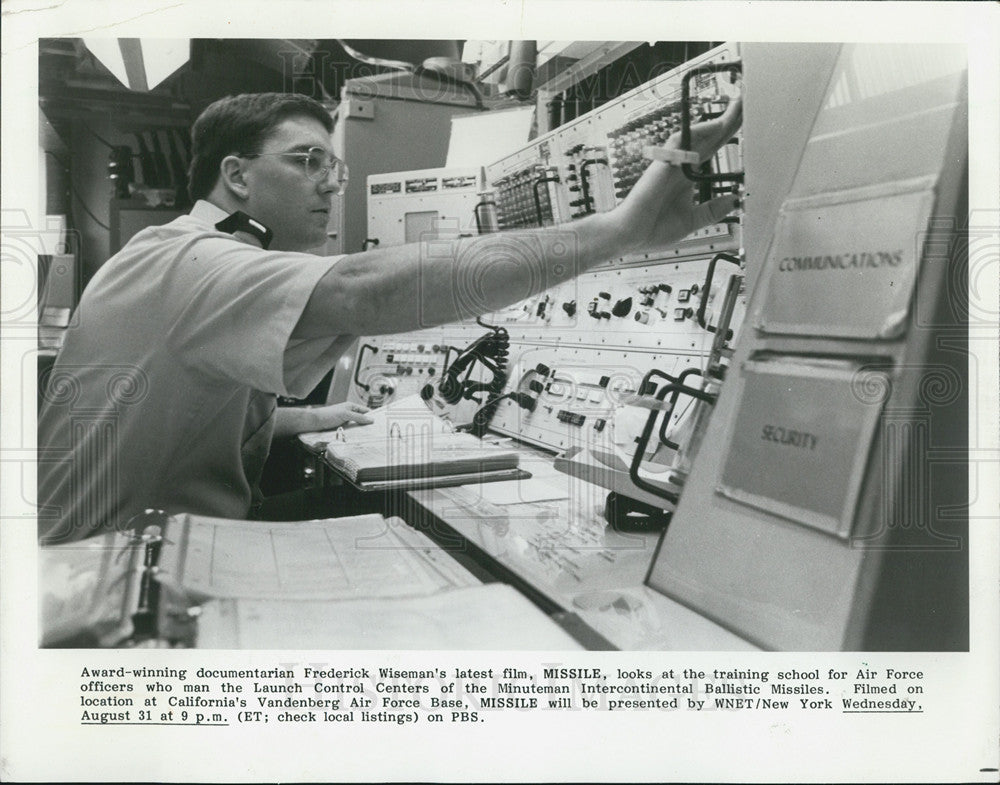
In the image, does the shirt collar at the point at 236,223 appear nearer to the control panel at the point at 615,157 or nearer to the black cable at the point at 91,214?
the black cable at the point at 91,214

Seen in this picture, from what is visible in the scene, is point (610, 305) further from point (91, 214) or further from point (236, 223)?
point (91, 214)

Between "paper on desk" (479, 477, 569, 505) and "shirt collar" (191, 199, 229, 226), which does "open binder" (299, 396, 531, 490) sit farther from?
"shirt collar" (191, 199, 229, 226)

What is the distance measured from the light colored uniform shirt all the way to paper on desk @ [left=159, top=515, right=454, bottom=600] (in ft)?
0.77

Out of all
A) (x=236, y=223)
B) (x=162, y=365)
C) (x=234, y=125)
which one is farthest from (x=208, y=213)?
(x=162, y=365)

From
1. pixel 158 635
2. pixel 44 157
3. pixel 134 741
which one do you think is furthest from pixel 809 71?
pixel 134 741

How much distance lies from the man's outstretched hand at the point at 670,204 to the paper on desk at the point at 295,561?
2.03ft

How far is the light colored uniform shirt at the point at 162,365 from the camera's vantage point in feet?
3.73

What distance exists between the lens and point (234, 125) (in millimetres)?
1516

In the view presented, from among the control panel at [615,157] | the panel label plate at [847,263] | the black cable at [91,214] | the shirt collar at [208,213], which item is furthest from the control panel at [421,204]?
the panel label plate at [847,263]

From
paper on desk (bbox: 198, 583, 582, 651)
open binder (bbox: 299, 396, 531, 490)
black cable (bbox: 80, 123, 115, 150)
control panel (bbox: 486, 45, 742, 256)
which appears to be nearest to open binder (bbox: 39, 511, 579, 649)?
paper on desk (bbox: 198, 583, 582, 651)

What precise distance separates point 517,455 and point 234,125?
3.06ft

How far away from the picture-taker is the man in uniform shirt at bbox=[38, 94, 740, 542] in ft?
3.57

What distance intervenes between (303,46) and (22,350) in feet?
2.54

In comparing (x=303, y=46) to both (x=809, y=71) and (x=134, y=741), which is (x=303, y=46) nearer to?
(x=809, y=71)
